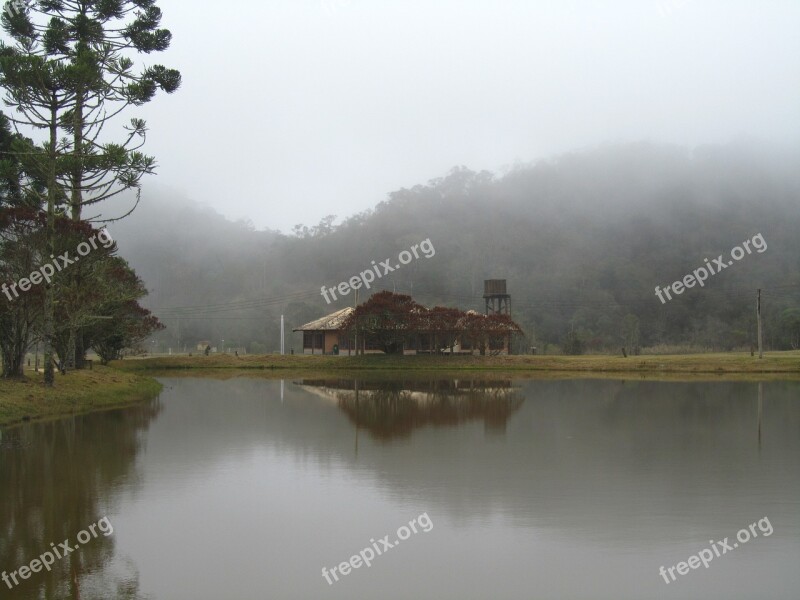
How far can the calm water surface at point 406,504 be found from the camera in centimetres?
628

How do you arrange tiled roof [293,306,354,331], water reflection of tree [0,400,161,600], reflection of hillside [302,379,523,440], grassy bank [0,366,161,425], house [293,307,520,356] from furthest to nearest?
tiled roof [293,306,354,331]
house [293,307,520,356]
reflection of hillside [302,379,523,440]
grassy bank [0,366,161,425]
water reflection of tree [0,400,161,600]

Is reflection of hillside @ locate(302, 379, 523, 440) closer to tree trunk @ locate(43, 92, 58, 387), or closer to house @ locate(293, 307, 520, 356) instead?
tree trunk @ locate(43, 92, 58, 387)

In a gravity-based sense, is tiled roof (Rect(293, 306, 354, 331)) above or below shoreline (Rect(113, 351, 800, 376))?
above

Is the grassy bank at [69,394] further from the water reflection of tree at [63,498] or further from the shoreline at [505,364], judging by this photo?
the shoreline at [505,364]

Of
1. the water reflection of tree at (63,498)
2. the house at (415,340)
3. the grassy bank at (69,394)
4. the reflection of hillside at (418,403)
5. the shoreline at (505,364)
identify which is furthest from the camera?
the house at (415,340)

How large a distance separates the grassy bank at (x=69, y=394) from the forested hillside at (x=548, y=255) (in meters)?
37.0

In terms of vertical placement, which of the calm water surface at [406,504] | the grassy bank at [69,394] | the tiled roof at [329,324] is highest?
the tiled roof at [329,324]

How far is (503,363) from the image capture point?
41.4 meters

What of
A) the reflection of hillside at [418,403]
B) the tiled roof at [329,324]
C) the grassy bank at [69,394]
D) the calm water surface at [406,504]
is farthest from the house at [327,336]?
the calm water surface at [406,504]

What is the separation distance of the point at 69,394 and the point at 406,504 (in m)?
13.5

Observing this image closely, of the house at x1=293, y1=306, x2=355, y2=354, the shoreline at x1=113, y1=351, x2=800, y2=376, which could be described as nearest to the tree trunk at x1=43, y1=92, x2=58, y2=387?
the shoreline at x1=113, y1=351, x2=800, y2=376

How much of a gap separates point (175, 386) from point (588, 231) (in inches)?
2931

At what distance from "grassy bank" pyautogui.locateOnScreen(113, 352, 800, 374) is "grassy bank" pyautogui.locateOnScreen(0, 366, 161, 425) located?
1561cm

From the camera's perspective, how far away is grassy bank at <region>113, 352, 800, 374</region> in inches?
1443
